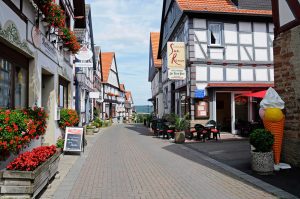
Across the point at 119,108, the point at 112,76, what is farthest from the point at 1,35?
the point at 119,108

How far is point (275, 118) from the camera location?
330 inches

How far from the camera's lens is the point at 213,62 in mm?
17547

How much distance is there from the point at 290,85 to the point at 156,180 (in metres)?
4.29

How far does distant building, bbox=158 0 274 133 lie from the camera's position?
56.7 ft

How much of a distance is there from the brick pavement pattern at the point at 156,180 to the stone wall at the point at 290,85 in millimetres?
1889

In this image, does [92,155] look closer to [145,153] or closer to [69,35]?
[145,153]

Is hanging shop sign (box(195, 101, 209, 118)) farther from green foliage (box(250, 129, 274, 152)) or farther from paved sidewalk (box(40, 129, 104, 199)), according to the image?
→ green foliage (box(250, 129, 274, 152))

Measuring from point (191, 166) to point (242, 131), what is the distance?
28.1 feet

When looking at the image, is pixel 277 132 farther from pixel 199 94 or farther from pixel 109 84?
pixel 109 84

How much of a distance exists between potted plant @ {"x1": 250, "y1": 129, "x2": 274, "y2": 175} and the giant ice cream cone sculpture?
Result: 0.63m

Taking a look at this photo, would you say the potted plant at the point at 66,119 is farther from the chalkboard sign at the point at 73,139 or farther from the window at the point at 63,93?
the window at the point at 63,93

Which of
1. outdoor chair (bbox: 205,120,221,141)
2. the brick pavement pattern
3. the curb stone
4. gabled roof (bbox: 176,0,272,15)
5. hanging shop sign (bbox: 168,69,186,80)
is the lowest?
the brick pavement pattern

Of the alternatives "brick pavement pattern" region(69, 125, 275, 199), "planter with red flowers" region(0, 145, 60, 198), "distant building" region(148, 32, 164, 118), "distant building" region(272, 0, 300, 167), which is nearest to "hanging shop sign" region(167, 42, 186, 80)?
"brick pavement pattern" region(69, 125, 275, 199)

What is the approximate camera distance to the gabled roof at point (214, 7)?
57.5ft
